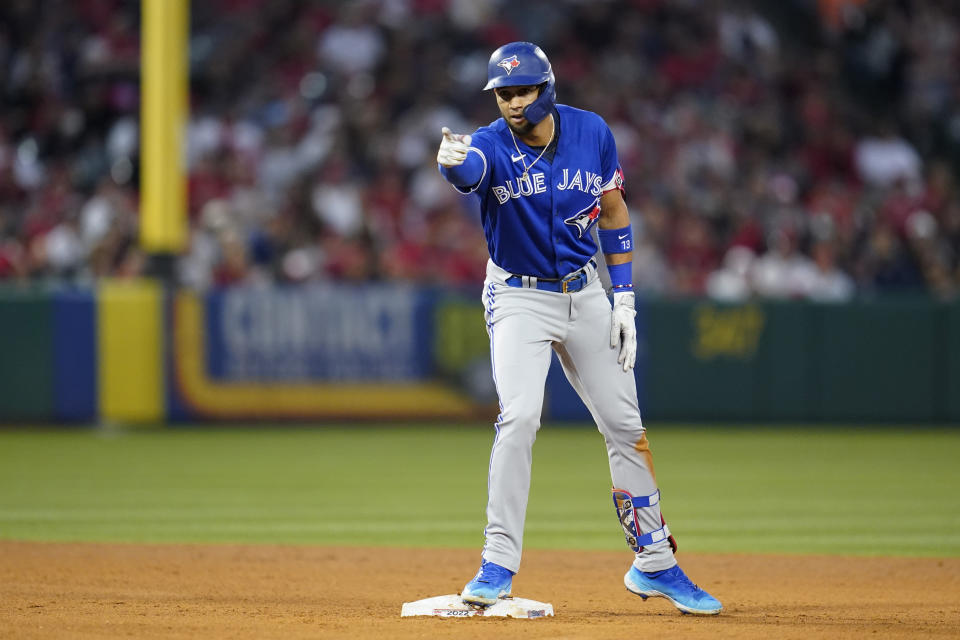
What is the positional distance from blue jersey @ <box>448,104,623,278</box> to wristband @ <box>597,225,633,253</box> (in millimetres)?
133

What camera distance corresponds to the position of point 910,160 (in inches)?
680

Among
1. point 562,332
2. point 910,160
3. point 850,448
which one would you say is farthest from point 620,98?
point 562,332

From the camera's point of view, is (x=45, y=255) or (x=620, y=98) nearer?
(x=45, y=255)

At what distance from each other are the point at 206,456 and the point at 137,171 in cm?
529

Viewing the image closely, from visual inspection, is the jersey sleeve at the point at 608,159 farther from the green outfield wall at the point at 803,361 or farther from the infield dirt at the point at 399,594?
the green outfield wall at the point at 803,361

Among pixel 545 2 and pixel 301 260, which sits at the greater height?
pixel 545 2

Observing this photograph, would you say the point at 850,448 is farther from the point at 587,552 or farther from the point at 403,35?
the point at 403,35

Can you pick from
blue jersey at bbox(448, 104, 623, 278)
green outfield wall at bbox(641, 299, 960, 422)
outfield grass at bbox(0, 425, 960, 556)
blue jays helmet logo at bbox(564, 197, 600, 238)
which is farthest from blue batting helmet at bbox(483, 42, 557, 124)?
green outfield wall at bbox(641, 299, 960, 422)

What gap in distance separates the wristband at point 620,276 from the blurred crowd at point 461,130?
8.94 metres

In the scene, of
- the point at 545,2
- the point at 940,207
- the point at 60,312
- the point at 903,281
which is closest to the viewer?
Answer: the point at 60,312

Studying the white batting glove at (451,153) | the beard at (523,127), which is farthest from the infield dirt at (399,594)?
the beard at (523,127)

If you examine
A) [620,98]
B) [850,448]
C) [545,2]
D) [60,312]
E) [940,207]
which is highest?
[545,2]

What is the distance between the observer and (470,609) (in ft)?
16.3

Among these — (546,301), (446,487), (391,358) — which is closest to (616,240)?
(546,301)
